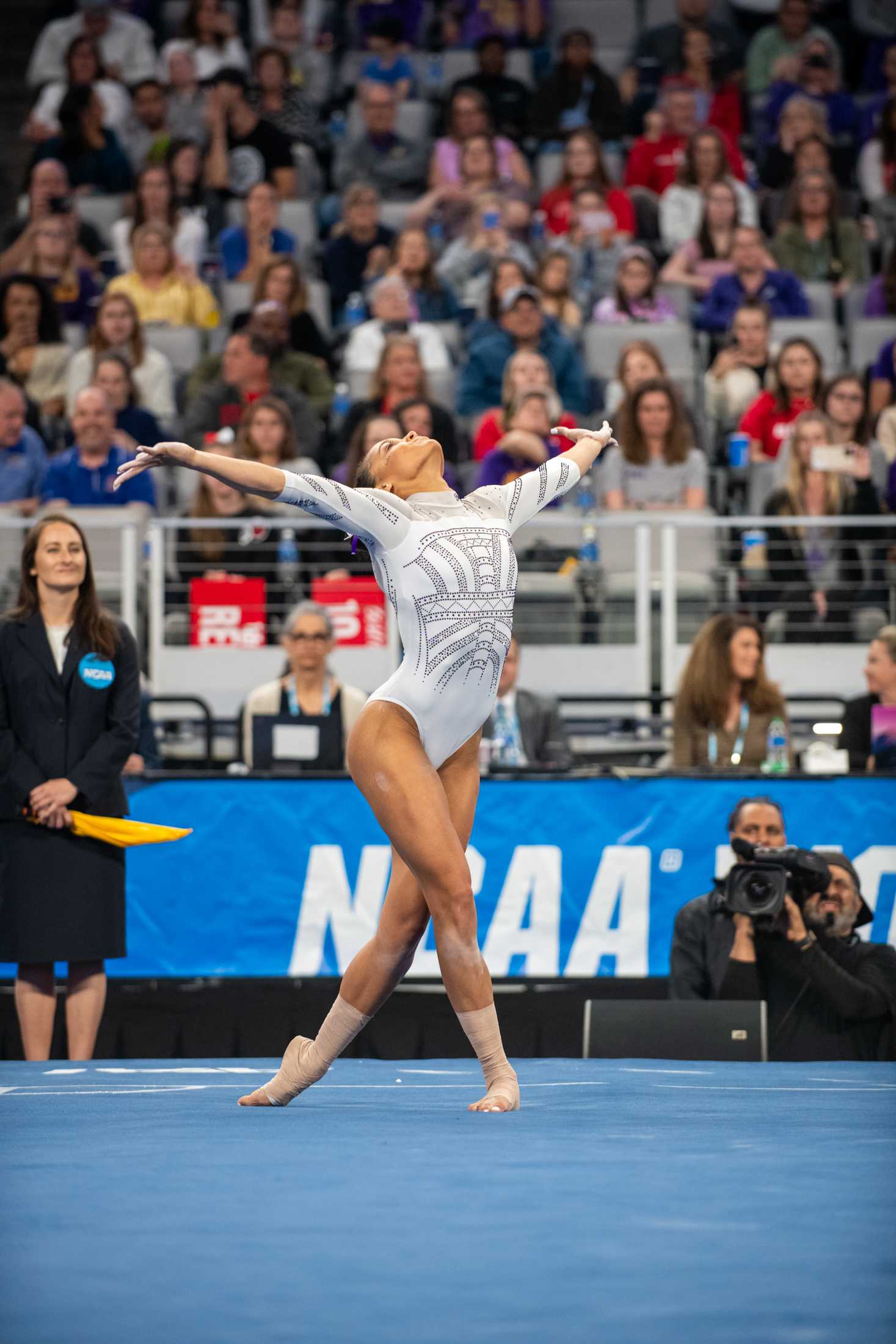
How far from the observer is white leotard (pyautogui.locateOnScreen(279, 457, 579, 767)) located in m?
4.68

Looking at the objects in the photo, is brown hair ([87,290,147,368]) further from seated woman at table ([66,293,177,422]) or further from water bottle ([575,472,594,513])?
water bottle ([575,472,594,513])

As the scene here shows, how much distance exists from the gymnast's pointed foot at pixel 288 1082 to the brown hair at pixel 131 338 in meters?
7.05

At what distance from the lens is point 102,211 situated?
13.6 meters

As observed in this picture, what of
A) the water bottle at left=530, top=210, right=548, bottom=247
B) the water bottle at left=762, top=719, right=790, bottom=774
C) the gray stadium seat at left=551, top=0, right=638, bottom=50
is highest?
the gray stadium seat at left=551, top=0, right=638, bottom=50

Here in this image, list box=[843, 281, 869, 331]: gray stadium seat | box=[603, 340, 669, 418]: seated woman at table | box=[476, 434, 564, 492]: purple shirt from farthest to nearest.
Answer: box=[843, 281, 869, 331]: gray stadium seat → box=[603, 340, 669, 418]: seated woman at table → box=[476, 434, 564, 492]: purple shirt

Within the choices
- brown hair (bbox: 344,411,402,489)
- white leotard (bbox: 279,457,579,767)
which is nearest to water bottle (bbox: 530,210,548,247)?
brown hair (bbox: 344,411,402,489)

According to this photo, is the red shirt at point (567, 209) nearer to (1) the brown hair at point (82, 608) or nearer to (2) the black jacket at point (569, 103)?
(2) the black jacket at point (569, 103)

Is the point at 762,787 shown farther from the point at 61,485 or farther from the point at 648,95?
the point at 648,95

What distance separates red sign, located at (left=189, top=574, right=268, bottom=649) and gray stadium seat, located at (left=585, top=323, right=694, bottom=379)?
325 centimetres

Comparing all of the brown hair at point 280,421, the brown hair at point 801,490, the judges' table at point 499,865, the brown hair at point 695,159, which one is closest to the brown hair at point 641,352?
the brown hair at point 801,490

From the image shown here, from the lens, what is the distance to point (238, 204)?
13.4m

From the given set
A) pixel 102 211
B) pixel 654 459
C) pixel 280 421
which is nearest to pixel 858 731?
pixel 654 459

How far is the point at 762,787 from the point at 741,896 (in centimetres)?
→ 125

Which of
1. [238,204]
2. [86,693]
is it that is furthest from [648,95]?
[86,693]
